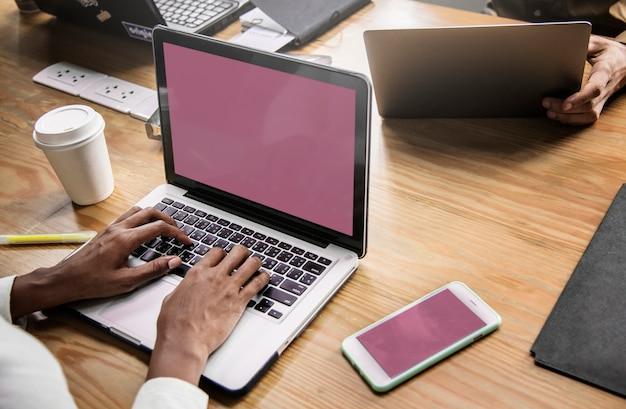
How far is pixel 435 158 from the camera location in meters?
1.03

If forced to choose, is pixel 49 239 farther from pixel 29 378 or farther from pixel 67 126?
pixel 29 378

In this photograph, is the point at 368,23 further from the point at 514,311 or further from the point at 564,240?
the point at 514,311

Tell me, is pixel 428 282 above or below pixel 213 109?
below

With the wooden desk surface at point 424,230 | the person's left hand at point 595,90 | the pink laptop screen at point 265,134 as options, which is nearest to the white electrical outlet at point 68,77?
the wooden desk surface at point 424,230

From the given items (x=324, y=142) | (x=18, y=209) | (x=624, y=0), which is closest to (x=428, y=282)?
(x=324, y=142)

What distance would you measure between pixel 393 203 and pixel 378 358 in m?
0.30

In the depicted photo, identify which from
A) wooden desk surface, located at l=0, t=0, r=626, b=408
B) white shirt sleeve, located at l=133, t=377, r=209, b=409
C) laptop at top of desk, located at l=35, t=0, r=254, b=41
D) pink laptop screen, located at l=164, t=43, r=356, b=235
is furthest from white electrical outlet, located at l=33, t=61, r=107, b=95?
white shirt sleeve, located at l=133, t=377, r=209, b=409

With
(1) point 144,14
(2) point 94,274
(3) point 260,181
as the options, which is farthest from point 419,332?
(1) point 144,14

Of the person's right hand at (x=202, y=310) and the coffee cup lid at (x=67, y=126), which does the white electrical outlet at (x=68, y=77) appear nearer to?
the coffee cup lid at (x=67, y=126)

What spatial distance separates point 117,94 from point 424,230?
0.69 metres

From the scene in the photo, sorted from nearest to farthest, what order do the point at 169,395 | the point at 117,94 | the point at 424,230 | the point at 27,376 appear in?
the point at 27,376 → the point at 169,395 → the point at 424,230 → the point at 117,94

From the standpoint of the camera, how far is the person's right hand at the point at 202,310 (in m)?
0.69

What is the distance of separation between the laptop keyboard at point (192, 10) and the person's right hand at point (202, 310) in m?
0.77

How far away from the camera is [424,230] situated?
90 cm
